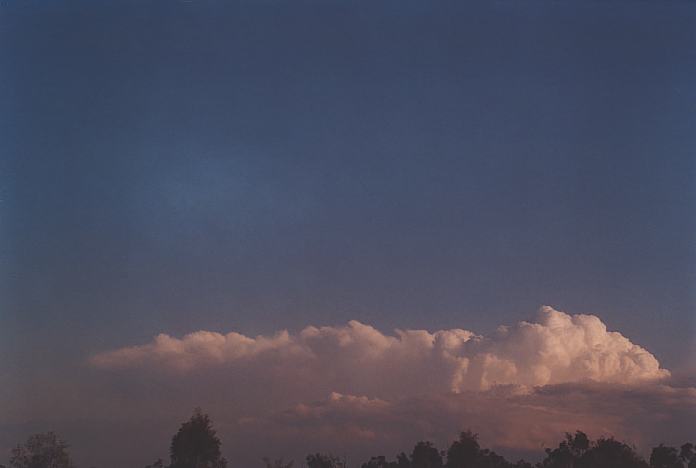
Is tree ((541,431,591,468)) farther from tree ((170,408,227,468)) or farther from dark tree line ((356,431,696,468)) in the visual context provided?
tree ((170,408,227,468))

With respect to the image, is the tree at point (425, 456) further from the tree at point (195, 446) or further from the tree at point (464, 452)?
the tree at point (195, 446)

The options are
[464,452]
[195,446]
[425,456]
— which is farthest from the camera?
[425,456]

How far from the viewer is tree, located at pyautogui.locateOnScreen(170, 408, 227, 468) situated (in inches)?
3145

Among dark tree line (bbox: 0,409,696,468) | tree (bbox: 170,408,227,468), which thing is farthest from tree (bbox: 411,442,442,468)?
tree (bbox: 170,408,227,468)

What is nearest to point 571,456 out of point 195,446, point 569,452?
point 569,452

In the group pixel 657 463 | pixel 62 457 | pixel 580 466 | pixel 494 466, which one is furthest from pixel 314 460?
pixel 62 457

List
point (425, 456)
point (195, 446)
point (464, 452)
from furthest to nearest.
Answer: point (425, 456) → point (464, 452) → point (195, 446)

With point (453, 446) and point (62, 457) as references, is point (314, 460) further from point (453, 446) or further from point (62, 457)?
point (62, 457)

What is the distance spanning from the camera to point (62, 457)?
7988cm

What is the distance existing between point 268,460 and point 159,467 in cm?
4548

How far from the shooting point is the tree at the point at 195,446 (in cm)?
7988

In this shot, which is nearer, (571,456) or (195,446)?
(195,446)

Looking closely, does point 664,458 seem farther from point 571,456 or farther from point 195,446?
point 195,446

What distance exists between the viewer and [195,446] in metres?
79.9
